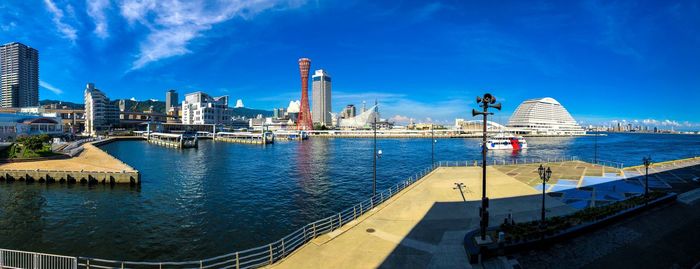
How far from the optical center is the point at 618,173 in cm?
3594

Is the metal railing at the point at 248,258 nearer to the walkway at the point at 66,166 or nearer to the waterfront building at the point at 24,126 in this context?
the walkway at the point at 66,166

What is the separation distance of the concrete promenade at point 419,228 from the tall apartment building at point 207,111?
163396mm

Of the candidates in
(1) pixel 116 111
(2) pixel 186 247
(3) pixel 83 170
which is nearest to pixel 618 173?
(2) pixel 186 247

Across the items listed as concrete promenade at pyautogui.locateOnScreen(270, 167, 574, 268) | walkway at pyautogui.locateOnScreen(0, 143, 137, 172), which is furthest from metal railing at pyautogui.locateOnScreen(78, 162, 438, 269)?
walkway at pyautogui.locateOnScreen(0, 143, 137, 172)

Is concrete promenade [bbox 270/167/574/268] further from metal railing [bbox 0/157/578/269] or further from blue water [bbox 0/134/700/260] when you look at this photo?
blue water [bbox 0/134/700/260]

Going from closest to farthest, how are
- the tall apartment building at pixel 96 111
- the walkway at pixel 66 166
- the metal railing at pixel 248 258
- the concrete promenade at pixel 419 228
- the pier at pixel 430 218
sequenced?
the metal railing at pixel 248 258 → the concrete promenade at pixel 419 228 → the pier at pixel 430 218 → the walkway at pixel 66 166 → the tall apartment building at pixel 96 111

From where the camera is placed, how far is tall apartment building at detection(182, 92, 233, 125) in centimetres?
17088

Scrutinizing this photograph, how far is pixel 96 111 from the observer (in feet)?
522

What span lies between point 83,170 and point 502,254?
4766cm

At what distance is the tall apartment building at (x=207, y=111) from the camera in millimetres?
170875

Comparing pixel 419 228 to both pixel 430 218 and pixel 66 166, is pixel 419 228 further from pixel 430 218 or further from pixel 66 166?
pixel 66 166

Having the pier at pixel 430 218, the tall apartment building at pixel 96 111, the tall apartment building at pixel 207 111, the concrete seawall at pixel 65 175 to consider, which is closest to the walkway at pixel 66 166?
the concrete seawall at pixel 65 175

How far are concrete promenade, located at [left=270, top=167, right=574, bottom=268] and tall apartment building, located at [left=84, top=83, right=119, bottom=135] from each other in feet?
566

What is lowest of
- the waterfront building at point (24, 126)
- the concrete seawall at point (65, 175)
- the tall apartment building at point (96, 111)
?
the concrete seawall at point (65, 175)
